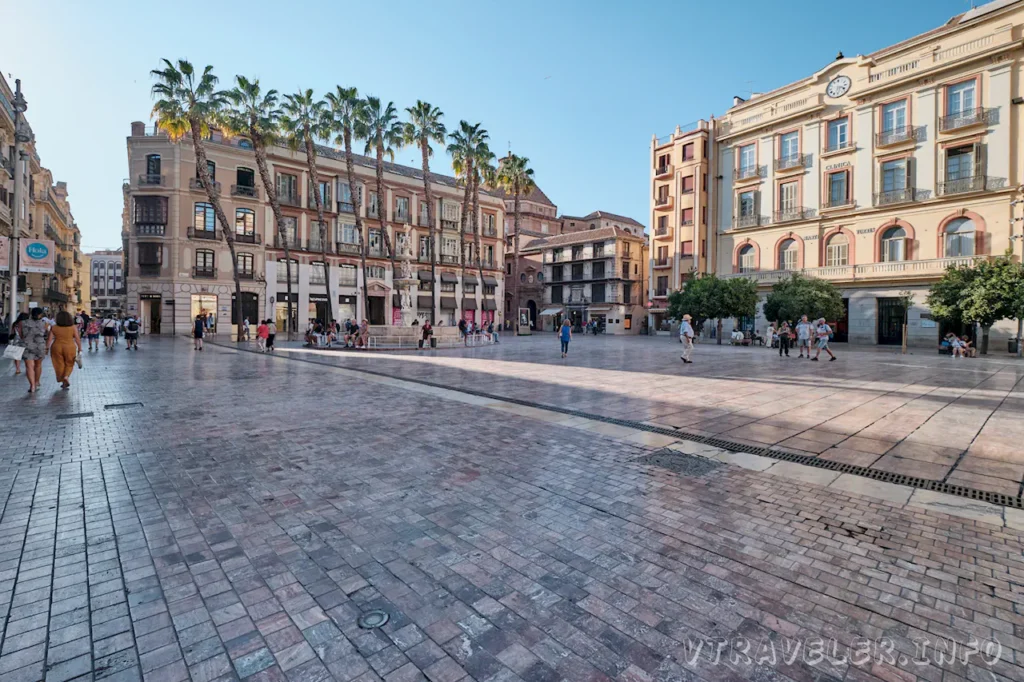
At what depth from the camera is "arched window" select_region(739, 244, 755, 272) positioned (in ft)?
130

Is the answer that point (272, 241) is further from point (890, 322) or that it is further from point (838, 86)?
point (890, 322)

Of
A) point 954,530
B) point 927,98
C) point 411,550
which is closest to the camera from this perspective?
point 411,550

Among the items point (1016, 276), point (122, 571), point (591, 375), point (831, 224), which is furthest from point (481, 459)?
point (831, 224)

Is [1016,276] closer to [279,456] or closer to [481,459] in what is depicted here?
[481,459]

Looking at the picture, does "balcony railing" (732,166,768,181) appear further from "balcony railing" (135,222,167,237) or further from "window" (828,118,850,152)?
"balcony railing" (135,222,167,237)

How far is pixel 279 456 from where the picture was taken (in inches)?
221

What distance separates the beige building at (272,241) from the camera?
3747 cm

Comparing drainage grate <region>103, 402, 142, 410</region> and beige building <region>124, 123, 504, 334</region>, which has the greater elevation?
beige building <region>124, 123, 504, 334</region>

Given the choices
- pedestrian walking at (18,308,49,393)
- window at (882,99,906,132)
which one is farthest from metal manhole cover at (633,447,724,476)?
window at (882,99,906,132)

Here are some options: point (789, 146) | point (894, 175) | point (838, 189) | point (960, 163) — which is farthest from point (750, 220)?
point (960, 163)

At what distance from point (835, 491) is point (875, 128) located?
37.6 meters

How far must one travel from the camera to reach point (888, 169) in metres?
32.4

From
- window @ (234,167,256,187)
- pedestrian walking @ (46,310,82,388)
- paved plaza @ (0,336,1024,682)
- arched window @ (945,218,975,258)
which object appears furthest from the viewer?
window @ (234,167,256,187)

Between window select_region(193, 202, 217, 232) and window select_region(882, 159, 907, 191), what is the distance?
4627 cm
